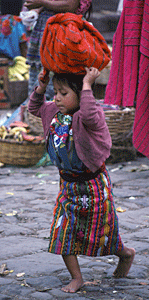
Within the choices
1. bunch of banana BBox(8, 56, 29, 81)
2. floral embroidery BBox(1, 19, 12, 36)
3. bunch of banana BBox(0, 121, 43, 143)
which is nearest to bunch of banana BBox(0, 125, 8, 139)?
bunch of banana BBox(0, 121, 43, 143)

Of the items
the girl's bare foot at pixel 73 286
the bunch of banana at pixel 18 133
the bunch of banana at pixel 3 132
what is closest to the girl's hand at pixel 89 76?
the girl's bare foot at pixel 73 286

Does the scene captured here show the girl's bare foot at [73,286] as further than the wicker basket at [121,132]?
No

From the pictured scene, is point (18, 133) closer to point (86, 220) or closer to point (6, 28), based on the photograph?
point (6, 28)

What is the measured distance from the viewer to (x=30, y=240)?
328 centimetres

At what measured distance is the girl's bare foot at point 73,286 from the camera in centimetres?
238

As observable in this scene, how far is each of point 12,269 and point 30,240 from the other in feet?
1.81

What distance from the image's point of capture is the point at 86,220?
2.39m

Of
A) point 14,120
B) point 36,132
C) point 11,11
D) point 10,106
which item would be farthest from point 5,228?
point 11,11

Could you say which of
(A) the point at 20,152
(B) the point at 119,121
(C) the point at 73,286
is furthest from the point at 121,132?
(C) the point at 73,286

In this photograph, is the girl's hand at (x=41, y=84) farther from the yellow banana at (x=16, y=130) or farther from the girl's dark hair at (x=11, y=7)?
the girl's dark hair at (x=11, y=7)

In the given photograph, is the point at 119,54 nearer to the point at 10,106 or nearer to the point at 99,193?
the point at 99,193

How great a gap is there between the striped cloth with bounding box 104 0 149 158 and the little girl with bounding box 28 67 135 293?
0.72 metres

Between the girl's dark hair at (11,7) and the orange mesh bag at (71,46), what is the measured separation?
23.1 ft

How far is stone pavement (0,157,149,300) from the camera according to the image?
2.41 metres
